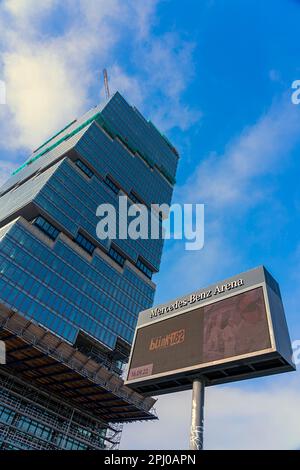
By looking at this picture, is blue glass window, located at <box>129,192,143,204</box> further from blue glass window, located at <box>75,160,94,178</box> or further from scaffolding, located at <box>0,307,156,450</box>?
scaffolding, located at <box>0,307,156,450</box>

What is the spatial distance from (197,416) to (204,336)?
424cm

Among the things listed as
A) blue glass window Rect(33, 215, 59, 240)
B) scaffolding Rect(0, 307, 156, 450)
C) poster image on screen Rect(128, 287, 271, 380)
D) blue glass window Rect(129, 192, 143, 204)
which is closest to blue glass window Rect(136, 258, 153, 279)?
blue glass window Rect(129, 192, 143, 204)

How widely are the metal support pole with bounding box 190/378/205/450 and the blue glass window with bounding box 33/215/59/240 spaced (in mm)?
57661

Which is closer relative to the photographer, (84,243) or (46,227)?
(46,227)

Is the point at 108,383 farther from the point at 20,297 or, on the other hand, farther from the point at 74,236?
the point at 74,236

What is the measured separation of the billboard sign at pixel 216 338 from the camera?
17453 millimetres

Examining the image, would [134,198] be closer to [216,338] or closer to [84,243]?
[84,243]

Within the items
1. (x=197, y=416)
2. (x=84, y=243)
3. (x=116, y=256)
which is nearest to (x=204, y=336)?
(x=197, y=416)

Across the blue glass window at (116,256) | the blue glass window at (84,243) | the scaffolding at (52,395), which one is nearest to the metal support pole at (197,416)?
the scaffolding at (52,395)

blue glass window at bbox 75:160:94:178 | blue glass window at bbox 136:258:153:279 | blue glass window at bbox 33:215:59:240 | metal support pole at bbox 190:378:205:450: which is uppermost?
blue glass window at bbox 75:160:94:178

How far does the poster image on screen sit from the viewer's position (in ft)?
59.0

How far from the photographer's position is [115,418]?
64875mm

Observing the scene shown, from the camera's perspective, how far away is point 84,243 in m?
79.7
